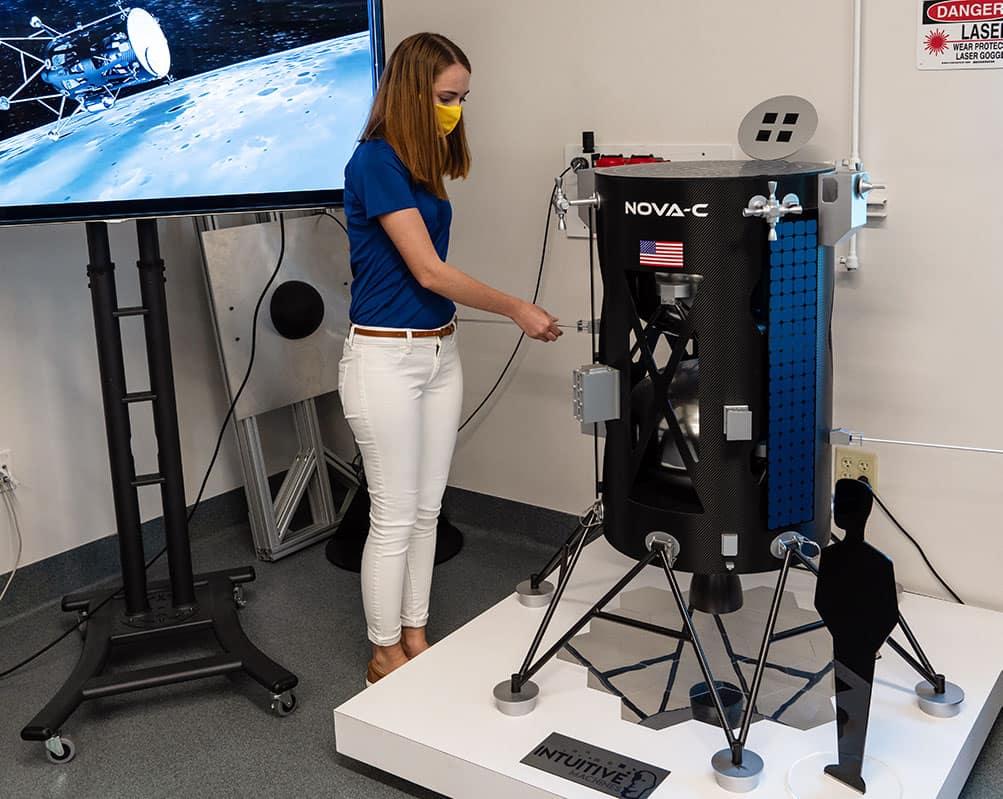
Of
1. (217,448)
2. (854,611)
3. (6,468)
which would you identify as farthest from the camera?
(217,448)

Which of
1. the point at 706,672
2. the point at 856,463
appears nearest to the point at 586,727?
the point at 706,672

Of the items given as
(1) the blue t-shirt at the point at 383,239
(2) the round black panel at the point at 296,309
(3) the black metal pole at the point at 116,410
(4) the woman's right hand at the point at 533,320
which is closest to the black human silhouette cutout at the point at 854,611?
(4) the woman's right hand at the point at 533,320

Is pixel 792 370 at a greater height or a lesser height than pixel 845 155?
lesser

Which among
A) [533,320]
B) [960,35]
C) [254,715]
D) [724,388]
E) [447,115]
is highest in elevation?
[960,35]

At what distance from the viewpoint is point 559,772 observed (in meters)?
1.97

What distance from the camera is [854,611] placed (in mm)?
1826

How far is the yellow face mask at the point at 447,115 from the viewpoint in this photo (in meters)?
2.23

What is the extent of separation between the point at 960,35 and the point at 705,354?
3.03ft

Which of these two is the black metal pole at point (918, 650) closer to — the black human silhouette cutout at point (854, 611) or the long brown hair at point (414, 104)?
the black human silhouette cutout at point (854, 611)

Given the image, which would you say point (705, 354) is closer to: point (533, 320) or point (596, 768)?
point (533, 320)

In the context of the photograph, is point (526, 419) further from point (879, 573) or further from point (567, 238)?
point (879, 573)

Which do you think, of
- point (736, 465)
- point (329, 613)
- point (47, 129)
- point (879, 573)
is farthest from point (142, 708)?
point (879, 573)

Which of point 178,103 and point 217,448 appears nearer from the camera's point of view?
point 178,103

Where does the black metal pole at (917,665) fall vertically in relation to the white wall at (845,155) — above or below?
below
